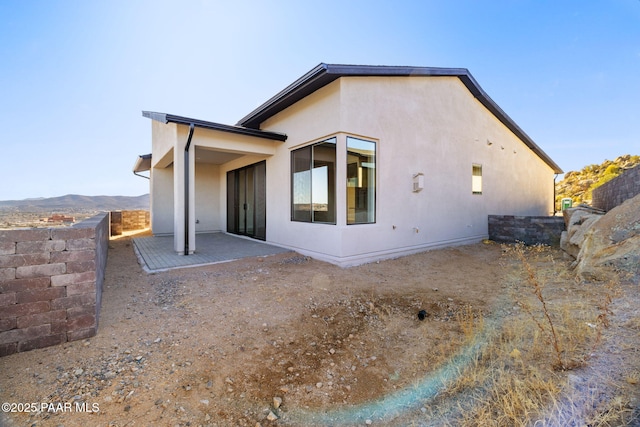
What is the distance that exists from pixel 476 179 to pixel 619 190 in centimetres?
397

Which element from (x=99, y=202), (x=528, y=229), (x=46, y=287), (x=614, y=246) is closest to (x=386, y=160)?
(x=614, y=246)

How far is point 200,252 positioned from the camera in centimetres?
707

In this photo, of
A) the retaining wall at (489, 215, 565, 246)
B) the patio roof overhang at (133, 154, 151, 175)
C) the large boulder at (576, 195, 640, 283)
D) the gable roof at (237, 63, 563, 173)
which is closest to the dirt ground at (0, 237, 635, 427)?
the large boulder at (576, 195, 640, 283)

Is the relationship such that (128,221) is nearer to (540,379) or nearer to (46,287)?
(46,287)

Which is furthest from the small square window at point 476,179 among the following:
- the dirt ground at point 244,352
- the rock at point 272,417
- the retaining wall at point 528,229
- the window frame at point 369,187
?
the rock at point 272,417

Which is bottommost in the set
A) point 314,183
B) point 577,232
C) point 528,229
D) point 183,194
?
point 528,229

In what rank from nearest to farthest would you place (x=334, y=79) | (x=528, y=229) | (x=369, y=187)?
(x=334, y=79) → (x=369, y=187) → (x=528, y=229)

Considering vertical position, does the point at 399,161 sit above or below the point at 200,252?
above

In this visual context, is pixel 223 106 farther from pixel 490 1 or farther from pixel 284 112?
pixel 490 1

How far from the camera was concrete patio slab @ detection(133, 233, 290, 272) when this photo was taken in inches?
232

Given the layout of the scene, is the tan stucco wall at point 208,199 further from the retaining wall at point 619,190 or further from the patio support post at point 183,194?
the retaining wall at point 619,190

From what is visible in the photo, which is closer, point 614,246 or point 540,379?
point 540,379

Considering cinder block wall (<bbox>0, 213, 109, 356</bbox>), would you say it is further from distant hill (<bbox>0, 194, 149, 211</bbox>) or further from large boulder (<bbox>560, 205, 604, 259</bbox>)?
distant hill (<bbox>0, 194, 149, 211</bbox>)

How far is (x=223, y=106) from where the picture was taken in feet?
35.2
